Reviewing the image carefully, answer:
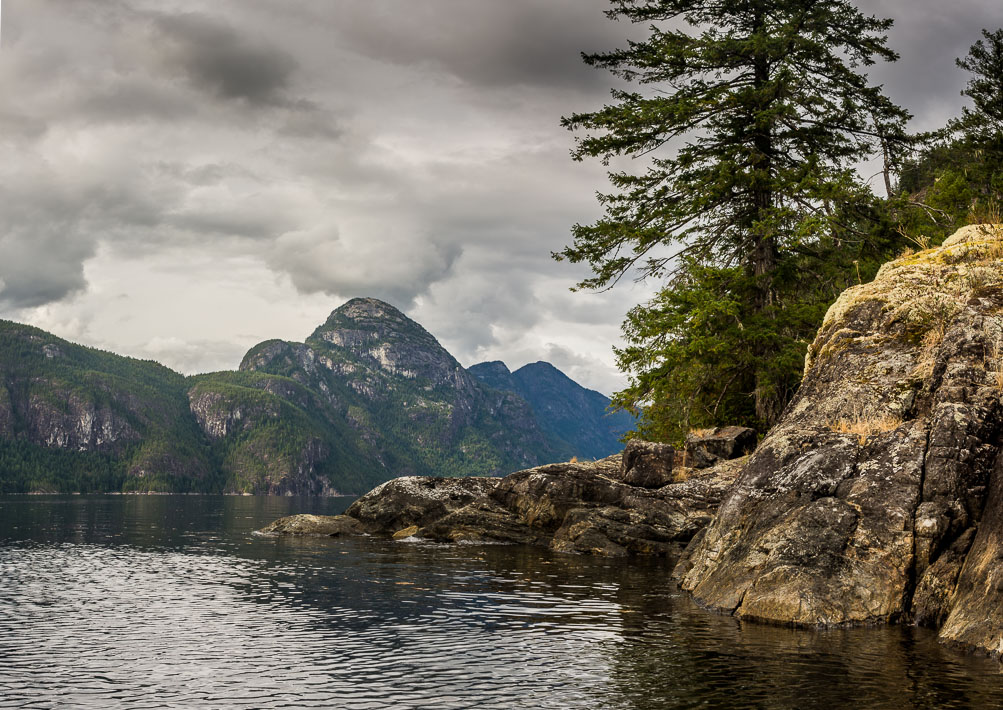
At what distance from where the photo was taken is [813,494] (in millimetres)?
20344

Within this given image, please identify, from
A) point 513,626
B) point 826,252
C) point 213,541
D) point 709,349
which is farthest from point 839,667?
point 213,541

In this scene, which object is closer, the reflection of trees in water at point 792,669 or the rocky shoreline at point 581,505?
the reflection of trees in water at point 792,669

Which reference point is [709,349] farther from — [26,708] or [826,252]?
[26,708]

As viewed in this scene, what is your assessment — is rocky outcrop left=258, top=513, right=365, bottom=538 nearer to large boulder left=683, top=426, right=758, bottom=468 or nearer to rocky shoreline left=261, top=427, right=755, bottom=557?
rocky shoreline left=261, top=427, right=755, bottom=557

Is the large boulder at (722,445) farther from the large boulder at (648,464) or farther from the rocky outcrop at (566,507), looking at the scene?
the large boulder at (648,464)

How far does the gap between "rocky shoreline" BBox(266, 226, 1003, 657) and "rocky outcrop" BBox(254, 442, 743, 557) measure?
1052 centimetres

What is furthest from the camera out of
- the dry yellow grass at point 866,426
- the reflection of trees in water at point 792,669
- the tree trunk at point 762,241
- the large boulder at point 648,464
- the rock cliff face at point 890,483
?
the large boulder at point 648,464

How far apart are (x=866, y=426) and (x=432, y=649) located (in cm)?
1235

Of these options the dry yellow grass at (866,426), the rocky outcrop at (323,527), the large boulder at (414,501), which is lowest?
the rocky outcrop at (323,527)

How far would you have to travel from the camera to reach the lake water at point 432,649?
12.0m

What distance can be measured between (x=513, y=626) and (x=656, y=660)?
13.9 feet

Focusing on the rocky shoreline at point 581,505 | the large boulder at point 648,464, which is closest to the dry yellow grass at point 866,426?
the rocky shoreline at point 581,505

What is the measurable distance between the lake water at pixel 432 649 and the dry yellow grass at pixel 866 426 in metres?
5.58

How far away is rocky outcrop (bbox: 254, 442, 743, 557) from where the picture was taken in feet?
117
